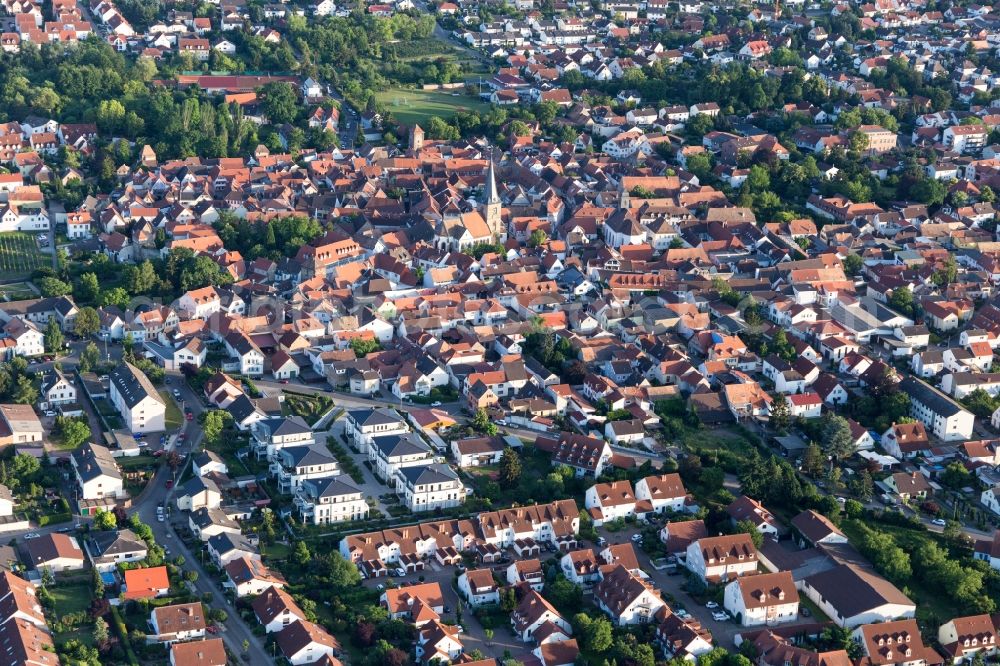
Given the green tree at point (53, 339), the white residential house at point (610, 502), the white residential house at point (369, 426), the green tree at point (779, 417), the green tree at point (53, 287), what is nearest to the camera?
the white residential house at point (610, 502)

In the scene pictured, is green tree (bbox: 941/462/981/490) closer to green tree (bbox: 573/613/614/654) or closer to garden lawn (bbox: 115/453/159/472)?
green tree (bbox: 573/613/614/654)

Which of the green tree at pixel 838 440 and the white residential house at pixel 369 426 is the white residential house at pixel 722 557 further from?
the white residential house at pixel 369 426

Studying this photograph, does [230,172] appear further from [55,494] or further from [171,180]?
[55,494]

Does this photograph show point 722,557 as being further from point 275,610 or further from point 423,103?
point 423,103

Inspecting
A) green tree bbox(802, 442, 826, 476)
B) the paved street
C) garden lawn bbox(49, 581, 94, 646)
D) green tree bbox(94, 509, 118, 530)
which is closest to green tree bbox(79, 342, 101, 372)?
the paved street

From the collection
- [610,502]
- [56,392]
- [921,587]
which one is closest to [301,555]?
[610,502]

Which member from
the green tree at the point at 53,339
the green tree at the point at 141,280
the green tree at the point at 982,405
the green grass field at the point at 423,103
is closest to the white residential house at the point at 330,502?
the green tree at the point at 53,339
